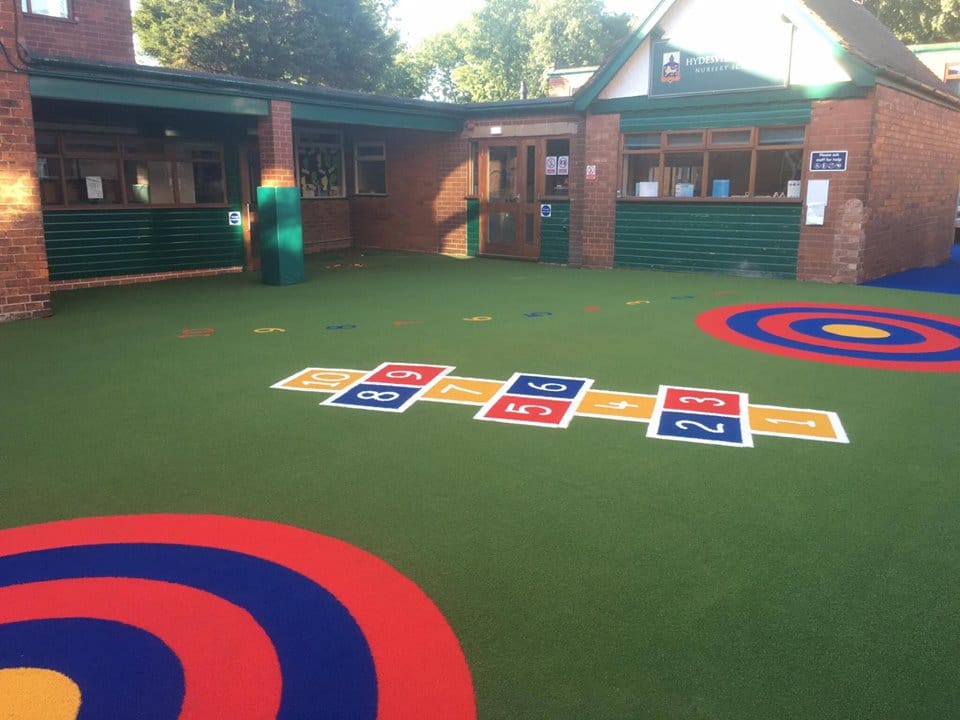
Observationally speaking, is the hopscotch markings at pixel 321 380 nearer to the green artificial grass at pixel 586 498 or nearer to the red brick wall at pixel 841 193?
the green artificial grass at pixel 586 498

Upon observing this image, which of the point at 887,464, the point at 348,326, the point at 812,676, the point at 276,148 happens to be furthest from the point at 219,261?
the point at 812,676

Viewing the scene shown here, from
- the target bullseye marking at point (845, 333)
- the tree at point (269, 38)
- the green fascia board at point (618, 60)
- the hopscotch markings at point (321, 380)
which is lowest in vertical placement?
the hopscotch markings at point (321, 380)

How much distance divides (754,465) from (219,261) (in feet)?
40.7

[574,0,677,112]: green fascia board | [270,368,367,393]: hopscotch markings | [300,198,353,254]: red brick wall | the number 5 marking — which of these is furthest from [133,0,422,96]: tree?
the number 5 marking

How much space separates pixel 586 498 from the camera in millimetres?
4285

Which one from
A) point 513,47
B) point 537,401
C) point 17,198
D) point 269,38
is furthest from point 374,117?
point 513,47

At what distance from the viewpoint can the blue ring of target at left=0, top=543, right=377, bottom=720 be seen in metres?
2.69

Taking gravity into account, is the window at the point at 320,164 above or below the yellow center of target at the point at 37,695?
above

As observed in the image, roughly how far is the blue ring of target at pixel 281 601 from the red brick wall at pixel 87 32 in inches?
494

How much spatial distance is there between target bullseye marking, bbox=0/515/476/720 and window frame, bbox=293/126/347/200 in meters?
15.0

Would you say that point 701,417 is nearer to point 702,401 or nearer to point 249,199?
point 702,401

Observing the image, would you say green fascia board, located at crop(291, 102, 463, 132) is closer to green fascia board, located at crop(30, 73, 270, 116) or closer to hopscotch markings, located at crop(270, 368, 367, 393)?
green fascia board, located at crop(30, 73, 270, 116)

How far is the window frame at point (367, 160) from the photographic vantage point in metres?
18.9

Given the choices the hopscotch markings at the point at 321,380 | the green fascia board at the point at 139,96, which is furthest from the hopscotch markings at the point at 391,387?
the green fascia board at the point at 139,96
